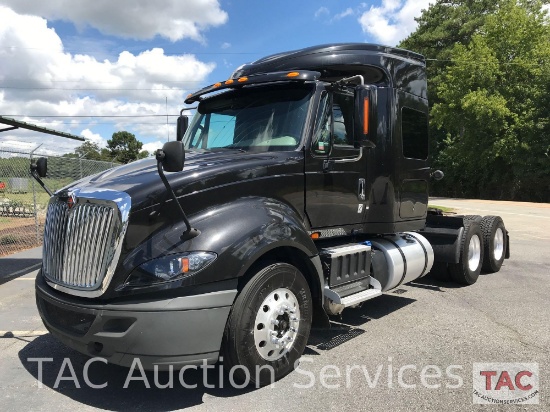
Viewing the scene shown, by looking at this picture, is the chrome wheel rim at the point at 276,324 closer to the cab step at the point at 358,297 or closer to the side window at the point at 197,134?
the cab step at the point at 358,297

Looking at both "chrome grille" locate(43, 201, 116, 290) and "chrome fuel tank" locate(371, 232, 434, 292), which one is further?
"chrome fuel tank" locate(371, 232, 434, 292)

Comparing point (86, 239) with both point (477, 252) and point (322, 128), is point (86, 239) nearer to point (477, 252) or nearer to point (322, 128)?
point (322, 128)

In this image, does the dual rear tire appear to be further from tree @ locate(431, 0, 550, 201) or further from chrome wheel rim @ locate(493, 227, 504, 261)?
tree @ locate(431, 0, 550, 201)

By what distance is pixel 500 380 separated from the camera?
3801mm

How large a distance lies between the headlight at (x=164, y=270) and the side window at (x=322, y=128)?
1824mm

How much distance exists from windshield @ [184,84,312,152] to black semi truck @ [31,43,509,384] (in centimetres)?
1

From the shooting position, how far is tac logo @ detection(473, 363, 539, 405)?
11.5ft

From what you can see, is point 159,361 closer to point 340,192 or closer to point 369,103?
point 340,192

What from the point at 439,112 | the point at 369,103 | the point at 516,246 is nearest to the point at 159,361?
the point at 369,103

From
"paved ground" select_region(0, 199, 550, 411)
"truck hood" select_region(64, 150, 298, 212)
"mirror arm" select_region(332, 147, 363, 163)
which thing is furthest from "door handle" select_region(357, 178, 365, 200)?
"paved ground" select_region(0, 199, 550, 411)

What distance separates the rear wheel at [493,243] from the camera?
7.81 meters

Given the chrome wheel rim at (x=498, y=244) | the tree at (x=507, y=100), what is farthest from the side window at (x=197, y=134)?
the tree at (x=507, y=100)

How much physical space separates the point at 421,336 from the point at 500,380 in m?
1.10

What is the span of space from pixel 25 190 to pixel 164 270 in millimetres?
18593
